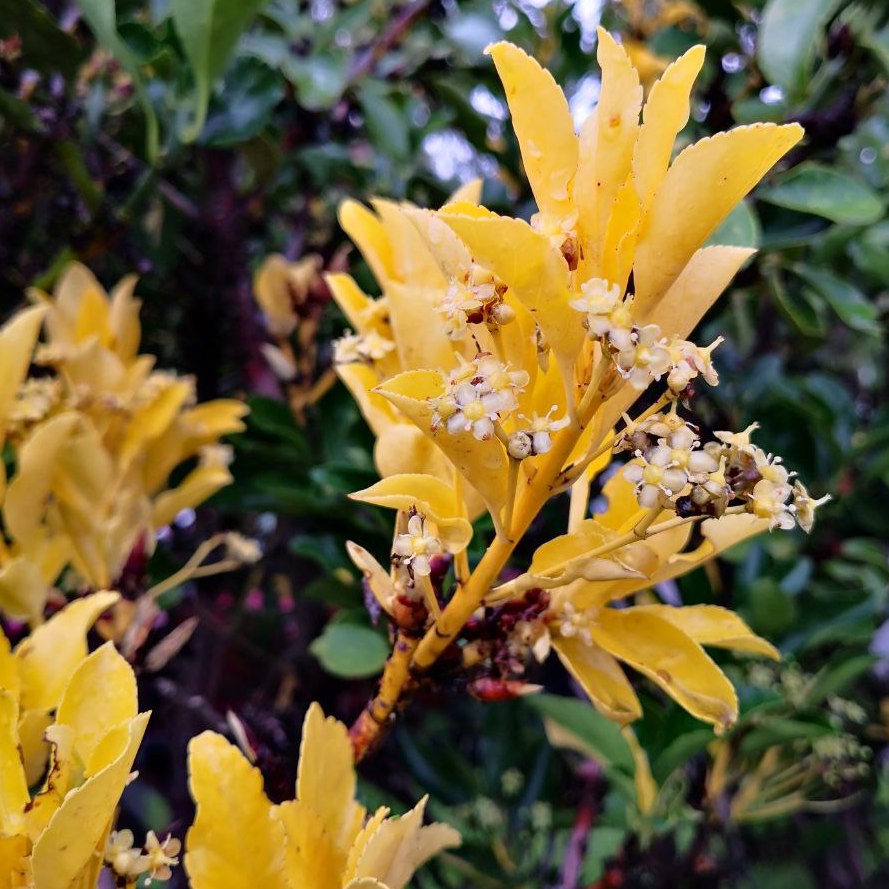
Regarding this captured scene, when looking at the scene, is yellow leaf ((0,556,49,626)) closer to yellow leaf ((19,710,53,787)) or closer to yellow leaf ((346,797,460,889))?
yellow leaf ((19,710,53,787))

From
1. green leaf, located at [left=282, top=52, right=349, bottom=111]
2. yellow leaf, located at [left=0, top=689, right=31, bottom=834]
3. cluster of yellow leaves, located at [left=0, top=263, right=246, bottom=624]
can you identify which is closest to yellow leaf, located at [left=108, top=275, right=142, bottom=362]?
cluster of yellow leaves, located at [left=0, top=263, right=246, bottom=624]

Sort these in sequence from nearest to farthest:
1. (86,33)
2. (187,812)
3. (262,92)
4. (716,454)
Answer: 1. (716,454)
2. (187,812)
3. (262,92)
4. (86,33)

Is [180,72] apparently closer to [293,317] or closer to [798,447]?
[293,317]

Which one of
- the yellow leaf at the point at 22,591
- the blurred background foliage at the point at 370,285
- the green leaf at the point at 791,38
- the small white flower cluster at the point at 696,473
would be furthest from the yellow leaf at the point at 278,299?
the small white flower cluster at the point at 696,473

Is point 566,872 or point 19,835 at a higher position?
point 19,835

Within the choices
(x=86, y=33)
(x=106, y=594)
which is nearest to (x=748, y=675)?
(x=106, y=594)

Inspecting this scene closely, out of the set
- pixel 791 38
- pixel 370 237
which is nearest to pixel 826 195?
pixel 791 38

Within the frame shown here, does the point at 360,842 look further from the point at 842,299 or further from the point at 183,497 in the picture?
the point at 842,299
